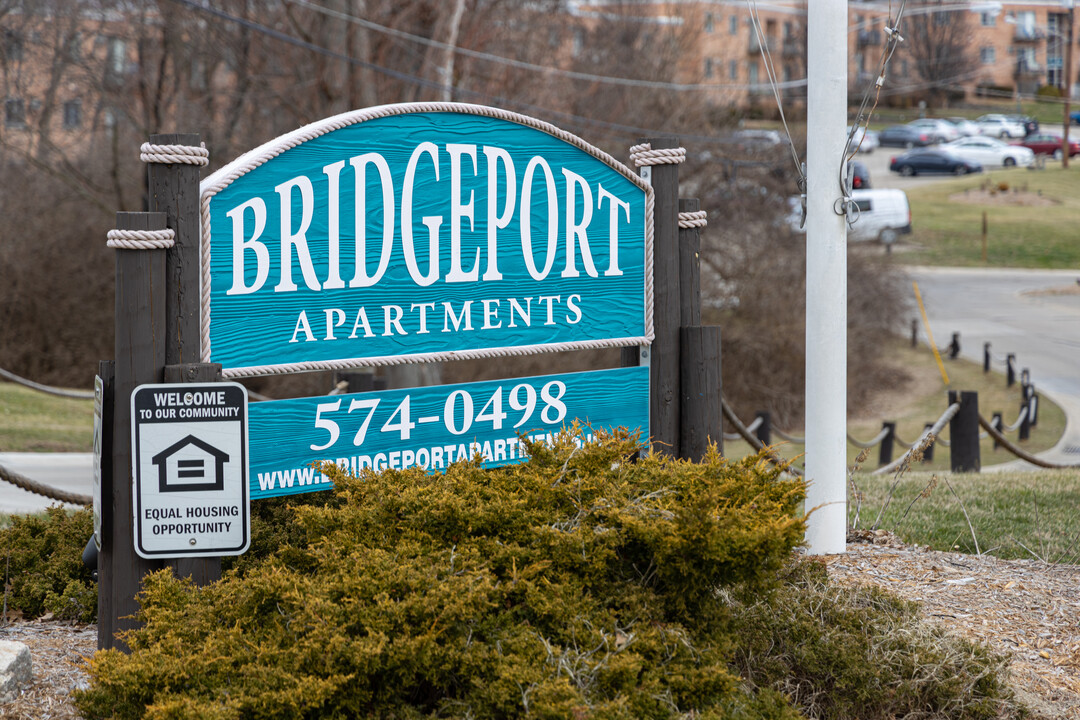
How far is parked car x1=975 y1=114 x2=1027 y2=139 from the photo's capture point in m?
61.5

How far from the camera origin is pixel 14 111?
20.1m

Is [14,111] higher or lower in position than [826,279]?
higher

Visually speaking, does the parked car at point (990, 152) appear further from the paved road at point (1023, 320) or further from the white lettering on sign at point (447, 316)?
the white lettering on sign at point (447, 316)

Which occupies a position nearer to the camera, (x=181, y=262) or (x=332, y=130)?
(x=181, y=262)

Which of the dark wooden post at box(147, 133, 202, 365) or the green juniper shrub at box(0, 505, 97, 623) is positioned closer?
the dark wooden post at box(147, 133, 202, 365)

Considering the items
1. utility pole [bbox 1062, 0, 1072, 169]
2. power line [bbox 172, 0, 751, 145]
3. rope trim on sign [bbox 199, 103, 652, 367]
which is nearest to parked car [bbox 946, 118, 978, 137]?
utility pole [bbox 1062, 0, 1072, 169]

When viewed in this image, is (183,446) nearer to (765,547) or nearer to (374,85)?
(765,547)

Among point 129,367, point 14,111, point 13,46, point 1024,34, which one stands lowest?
point 129,367

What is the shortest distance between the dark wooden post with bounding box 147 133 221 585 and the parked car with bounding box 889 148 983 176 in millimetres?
55171

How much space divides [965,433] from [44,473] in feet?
29.1

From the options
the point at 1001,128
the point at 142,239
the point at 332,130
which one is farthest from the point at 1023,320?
the point at 1001,128

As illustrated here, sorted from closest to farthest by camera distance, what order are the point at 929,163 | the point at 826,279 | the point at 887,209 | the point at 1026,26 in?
1. the point at 826,279
2. the point at 887,209
3. the point at 929,163
4. the point at 1026,26

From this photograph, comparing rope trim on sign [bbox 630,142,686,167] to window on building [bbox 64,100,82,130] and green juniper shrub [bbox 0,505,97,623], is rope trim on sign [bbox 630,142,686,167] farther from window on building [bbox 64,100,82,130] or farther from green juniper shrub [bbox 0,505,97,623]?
window on building [bbox 64,100,82,130]

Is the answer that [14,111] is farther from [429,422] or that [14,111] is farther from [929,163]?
[929,163]
